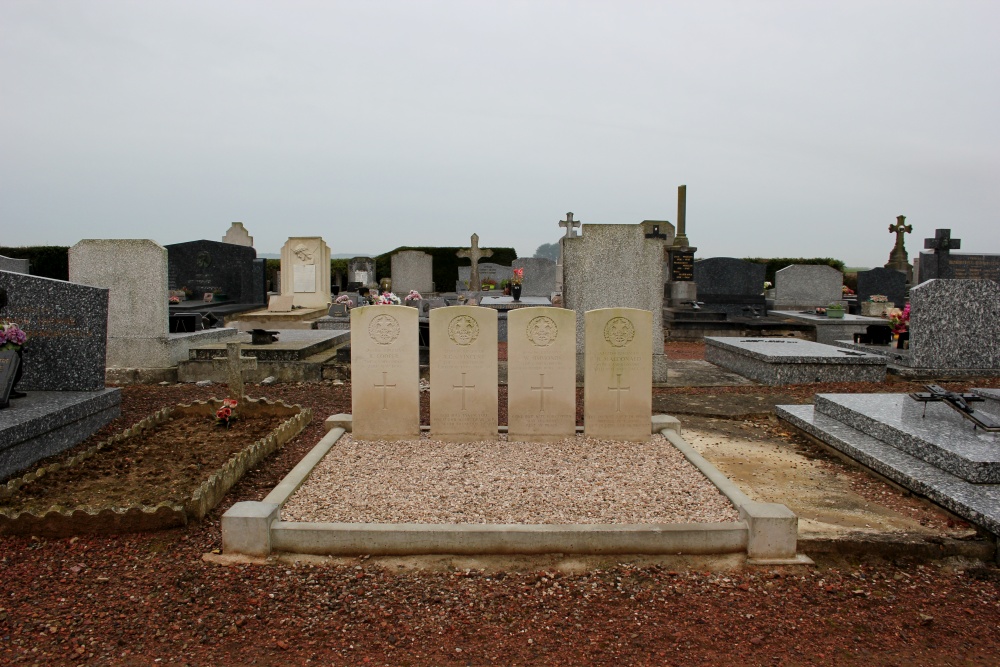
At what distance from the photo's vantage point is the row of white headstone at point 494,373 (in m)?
5.39

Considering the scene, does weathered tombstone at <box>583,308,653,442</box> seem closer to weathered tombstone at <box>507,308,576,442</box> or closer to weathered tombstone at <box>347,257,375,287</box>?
weathered tombstone at <box>507,308,576,442</box>

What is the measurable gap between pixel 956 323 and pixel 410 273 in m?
17.6

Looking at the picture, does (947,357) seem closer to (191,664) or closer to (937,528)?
(937,528)

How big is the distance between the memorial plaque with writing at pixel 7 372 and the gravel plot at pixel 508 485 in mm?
2787

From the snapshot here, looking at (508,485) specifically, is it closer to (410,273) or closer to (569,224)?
(569,224)

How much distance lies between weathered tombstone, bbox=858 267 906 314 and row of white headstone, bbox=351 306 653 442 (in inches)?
619

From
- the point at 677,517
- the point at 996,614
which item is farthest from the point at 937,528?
the point at 677,517

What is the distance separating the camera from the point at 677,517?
372cm

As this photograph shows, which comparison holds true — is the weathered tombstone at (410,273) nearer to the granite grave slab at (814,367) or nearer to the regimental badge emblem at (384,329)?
the granite grave slab at (814,367)

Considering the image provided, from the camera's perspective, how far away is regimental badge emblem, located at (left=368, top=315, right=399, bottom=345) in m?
5.39

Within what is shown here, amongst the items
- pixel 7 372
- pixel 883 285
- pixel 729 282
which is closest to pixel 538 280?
pixel 729 282

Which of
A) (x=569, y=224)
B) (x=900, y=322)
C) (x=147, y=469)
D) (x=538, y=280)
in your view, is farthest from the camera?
(x=538, y=280)

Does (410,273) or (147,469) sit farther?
(410,273)

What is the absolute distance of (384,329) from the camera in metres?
5.39
